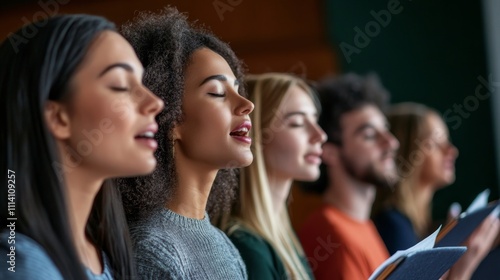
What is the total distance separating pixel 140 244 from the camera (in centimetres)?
152

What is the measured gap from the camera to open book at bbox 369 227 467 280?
5.08ft

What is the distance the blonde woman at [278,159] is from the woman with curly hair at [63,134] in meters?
0.87

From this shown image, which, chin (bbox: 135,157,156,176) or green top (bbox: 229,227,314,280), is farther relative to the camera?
green top (bbox: 229,227,314,280)

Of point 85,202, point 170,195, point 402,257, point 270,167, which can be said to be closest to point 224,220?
point 270,167

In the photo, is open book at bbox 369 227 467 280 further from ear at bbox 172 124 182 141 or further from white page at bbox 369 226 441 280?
ear at bbox 172 124 182 141

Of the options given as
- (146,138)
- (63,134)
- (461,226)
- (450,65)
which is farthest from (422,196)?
(63,134)

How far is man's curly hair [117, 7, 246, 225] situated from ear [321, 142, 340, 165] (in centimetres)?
123

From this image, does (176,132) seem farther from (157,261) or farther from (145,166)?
(145,166)

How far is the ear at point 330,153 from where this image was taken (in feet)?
9.49

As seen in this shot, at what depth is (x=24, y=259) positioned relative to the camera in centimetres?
113

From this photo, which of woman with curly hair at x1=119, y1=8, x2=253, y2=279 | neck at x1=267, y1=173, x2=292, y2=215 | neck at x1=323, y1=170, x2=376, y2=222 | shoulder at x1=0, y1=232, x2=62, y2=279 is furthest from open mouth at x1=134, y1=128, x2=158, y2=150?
neck at x1=323, y1=170, x2=376, y2=222

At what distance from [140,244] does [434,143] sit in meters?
2.32

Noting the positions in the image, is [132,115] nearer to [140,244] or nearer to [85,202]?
[85,202]

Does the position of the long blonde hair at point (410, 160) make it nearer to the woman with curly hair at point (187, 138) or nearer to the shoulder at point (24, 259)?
the woman with curly hair at point (187, 138)
